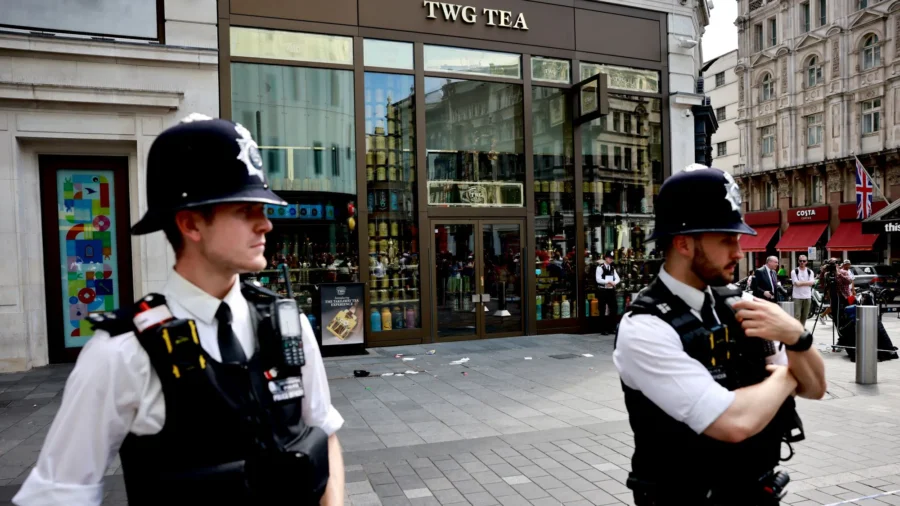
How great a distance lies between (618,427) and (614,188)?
869 cm

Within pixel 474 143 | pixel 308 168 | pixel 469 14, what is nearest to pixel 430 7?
pixel 469 14

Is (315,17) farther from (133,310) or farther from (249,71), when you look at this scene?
(133,310)

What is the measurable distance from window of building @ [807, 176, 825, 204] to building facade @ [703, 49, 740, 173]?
283 inches

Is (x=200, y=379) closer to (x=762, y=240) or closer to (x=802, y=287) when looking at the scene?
(x=802, y=287)

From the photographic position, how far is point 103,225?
391 inches

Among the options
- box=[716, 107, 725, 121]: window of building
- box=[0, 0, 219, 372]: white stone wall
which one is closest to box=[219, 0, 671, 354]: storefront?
box=[0, 0, 219, 372]: white stone wall

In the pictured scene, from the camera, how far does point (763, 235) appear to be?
3881 cm

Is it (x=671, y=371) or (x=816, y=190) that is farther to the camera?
(x=816, y=190)

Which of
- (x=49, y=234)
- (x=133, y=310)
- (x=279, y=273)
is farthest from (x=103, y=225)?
(x=133, y=310)

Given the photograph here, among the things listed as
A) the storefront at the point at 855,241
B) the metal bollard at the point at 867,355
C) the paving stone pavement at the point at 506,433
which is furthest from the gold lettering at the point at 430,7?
the storefront at the point at 855,241

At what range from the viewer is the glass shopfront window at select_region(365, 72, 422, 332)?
11555 mm

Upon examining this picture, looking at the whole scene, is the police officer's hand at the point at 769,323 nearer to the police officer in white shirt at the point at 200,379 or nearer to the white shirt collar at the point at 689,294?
the white shirt collar at the point at 689,294

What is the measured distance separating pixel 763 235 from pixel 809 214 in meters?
3.66

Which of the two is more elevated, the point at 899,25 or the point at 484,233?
the point at 899,25
